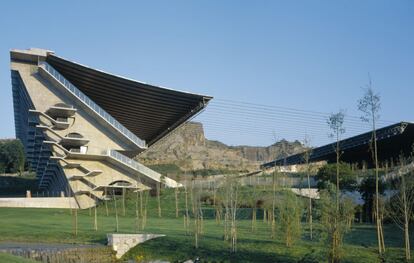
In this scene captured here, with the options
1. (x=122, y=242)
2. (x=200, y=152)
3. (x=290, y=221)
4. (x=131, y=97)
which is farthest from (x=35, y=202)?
(x=200, y=152)

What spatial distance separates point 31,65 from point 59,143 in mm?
8202

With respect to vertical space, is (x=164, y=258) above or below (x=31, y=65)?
below

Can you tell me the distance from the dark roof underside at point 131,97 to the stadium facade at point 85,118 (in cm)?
11

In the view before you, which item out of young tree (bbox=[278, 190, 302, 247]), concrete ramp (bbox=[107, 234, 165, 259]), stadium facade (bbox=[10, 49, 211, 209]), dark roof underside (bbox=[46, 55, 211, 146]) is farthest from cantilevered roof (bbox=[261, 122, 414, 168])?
concrete ramp (bbox=[107, 234, 165, 259])

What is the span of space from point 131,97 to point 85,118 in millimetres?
5436

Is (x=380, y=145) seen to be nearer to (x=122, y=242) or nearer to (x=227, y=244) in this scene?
(x=227, y=244)

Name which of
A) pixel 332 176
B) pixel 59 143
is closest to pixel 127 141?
pixel 59 143

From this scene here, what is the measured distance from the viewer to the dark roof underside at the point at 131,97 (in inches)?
2036

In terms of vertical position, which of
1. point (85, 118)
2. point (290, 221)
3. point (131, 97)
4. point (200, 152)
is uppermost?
point (131, 97)

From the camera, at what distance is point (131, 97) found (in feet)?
185

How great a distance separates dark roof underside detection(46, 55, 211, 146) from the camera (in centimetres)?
5172

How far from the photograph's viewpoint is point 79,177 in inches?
2092

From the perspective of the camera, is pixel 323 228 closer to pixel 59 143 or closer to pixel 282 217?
pixel 282 217

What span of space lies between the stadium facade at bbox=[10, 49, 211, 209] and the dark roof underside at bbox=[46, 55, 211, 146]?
0.11 m
